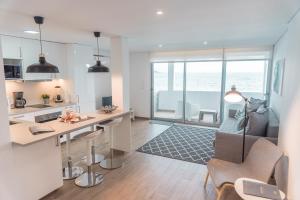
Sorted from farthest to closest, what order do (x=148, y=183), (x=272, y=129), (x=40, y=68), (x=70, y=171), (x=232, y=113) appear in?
(x=232, y=113), (x=70, y=171), (x=148, y=183), (x=272, y=129), (x=40, y=68)

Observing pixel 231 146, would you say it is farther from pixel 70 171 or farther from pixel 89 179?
pixel 70 171

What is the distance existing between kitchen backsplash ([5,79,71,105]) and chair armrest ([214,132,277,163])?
149 inches

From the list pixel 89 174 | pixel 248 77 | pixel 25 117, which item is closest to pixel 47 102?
pixel 25 117

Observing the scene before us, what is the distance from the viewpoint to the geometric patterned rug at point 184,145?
13.3 ft

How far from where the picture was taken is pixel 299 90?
6.59ft

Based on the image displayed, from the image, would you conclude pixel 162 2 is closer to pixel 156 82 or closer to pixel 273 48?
pixel 273 48

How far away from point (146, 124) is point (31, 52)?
12.3ft

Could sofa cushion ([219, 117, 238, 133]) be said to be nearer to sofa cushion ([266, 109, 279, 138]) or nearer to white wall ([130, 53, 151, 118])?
sofa cushion ([266, 109, 279, 138])

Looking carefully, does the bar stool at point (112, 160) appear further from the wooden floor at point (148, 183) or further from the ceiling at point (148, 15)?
the ceiling at point (148, 15)

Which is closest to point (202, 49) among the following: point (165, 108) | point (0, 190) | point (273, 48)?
point (273, 48)

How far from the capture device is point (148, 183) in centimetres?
311

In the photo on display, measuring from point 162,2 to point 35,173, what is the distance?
256 centimetres

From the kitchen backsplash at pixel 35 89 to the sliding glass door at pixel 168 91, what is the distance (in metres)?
3.06

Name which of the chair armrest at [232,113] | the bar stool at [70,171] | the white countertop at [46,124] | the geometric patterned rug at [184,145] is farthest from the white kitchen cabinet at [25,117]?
the chair armrest at [232,113]
